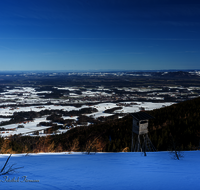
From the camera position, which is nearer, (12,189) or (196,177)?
(12,189)

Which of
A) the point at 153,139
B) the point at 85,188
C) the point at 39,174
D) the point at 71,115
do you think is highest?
the point at 85,188

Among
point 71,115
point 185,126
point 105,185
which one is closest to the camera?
point 105,185

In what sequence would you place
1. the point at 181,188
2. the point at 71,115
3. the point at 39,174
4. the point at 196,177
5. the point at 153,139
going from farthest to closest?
the point at 71,115 → the point at 153,139 → the point at 39,174 → the point at 196,177 → the point at 181,188

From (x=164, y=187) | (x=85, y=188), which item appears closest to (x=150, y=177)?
(x=164, y=187)

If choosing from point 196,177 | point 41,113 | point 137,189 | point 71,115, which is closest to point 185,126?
point 196,177

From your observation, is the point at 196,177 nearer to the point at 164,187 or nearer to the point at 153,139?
the point at 164,187

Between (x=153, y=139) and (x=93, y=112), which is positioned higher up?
(x=153, y=139)

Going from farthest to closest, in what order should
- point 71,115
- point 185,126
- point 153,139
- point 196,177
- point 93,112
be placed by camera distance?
point 93,112 → point 71,115 → point 185,126 → point 153,139 → point 196,177

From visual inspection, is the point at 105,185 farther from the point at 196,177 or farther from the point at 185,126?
the point at 185,126

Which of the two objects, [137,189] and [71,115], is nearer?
[137,189]
